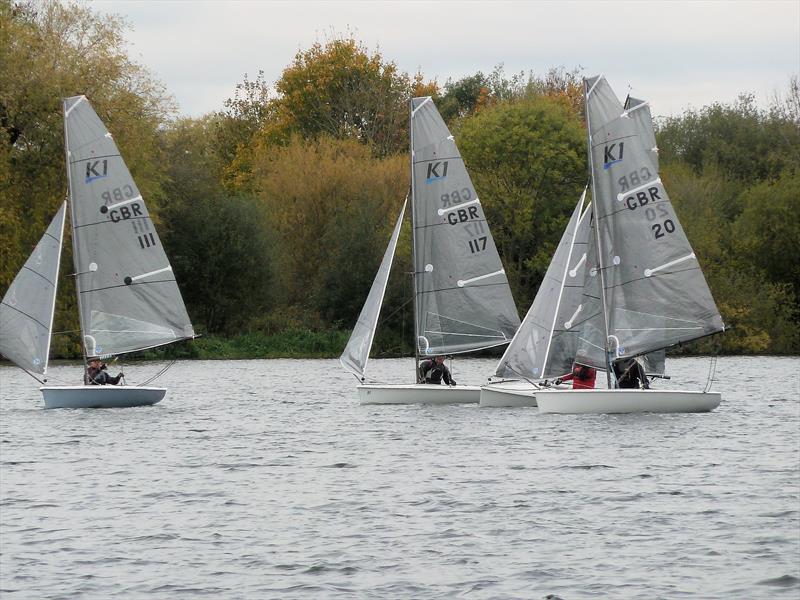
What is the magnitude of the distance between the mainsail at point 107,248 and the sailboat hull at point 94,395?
1.32 metres

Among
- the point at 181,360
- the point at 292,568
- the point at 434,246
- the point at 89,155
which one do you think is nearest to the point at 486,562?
the point at 292,568

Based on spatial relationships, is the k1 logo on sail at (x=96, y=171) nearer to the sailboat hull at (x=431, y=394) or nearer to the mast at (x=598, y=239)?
the sailboat hull at (x=431, y=394)

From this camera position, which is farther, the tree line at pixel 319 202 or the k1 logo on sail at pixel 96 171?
the tree line at pixel 319 202

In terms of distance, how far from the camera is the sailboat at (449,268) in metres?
38.9

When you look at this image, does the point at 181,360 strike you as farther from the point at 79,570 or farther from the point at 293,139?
the point at 79,570

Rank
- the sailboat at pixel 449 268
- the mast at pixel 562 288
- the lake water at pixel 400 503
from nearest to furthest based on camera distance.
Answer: the lake water at pixel 400 503
the mast at pixel 562 288
the sailboat at pixel 449 268

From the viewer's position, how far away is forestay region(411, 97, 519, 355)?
128ft

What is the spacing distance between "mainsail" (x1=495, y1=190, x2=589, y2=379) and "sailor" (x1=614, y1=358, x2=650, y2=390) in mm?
1634

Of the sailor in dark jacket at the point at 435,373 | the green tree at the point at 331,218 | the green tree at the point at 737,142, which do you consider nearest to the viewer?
the sailor in dark jacket at the point at 435,373

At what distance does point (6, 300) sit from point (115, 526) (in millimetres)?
17103

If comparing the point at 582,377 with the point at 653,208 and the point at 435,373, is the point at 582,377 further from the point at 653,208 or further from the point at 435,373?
the point at 653,208

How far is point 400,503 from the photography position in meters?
23.4

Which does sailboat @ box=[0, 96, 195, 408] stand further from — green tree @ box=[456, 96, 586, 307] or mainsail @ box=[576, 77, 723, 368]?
green tree @ box=[456, 96, 586, 307]

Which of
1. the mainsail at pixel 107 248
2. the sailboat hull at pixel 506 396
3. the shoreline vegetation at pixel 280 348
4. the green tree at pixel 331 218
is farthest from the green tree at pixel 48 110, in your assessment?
the sailboat hull at pixel 506 396
